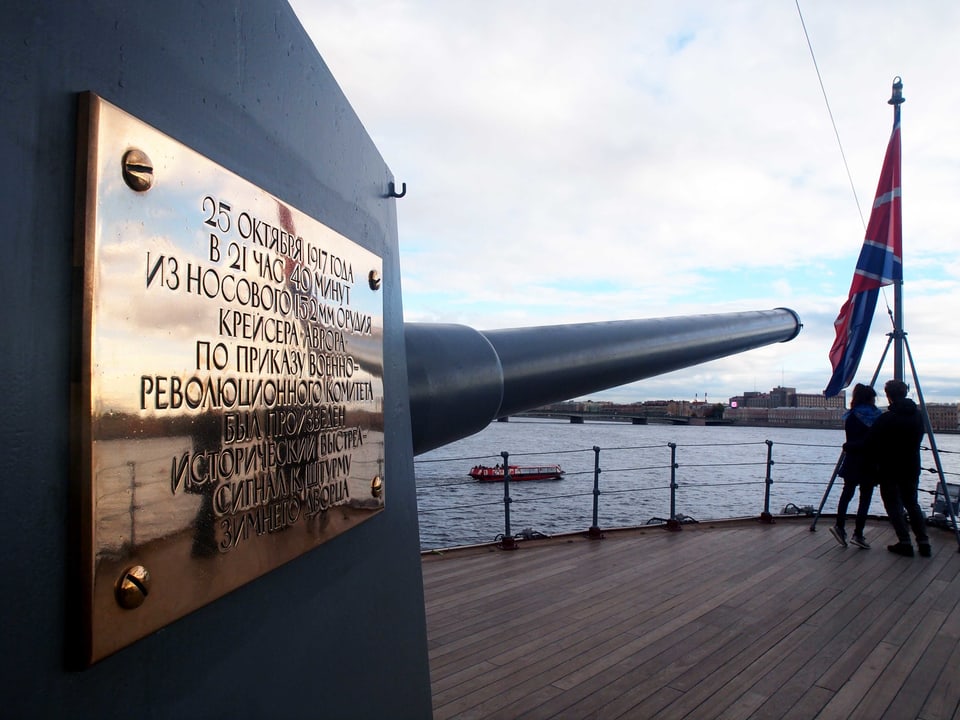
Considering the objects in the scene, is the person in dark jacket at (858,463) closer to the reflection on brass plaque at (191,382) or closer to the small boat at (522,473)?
the reflection on brass plaque at (191,382)

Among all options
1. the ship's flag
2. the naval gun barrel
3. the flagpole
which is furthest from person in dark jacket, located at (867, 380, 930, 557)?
the naval gun barrel

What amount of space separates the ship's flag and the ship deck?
194 centimetres

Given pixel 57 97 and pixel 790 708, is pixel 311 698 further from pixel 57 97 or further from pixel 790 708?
A: pixel 790 708

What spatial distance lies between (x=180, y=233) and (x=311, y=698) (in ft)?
2.27

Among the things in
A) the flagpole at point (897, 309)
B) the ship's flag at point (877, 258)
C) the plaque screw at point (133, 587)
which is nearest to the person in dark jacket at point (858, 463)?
the flagpole at point (897, 309)

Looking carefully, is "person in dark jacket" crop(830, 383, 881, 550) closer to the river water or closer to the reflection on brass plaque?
the river water

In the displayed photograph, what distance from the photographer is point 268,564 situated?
34.7 inches

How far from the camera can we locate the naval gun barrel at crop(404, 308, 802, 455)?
153 cm

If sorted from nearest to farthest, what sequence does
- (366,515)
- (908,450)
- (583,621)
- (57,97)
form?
Answer: (57,97)
(366,515)
(583,621)
(908,450)

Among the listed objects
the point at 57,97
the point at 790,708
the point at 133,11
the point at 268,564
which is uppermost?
the point at 133,11

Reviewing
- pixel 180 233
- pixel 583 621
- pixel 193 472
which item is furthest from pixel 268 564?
pixel 583 621

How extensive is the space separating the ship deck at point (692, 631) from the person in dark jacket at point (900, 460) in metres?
0.18

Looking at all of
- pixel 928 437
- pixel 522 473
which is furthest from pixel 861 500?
A: pixel 522 473

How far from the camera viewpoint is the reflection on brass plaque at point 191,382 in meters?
0.62
